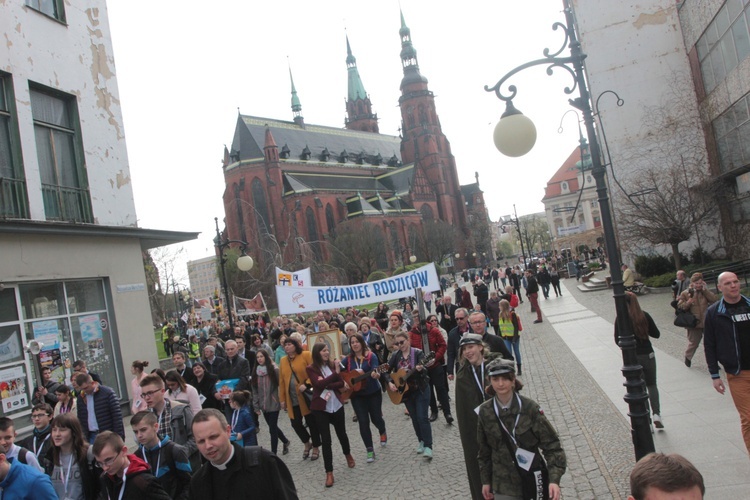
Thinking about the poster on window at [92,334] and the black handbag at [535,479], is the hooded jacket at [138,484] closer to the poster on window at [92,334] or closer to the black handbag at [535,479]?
the black handbag at [535,479]

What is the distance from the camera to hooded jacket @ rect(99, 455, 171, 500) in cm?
380

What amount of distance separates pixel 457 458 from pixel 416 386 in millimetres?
1014

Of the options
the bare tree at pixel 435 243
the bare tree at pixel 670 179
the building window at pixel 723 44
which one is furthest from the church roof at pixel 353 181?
the building window at pixel 723 44

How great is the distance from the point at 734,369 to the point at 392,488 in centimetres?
371

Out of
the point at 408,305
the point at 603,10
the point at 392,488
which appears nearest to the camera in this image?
the point at 392,488

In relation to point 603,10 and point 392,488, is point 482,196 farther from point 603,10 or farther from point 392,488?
point 392,488

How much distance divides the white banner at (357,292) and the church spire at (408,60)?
82858mm

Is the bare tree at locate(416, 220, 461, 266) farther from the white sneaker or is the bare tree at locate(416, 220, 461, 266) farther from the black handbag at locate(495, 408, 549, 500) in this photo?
the black handbag at locate(495, 408, 549, 500)

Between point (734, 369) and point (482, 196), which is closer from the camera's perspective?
point (734, 369)

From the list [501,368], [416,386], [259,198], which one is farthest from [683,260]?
[259,198]

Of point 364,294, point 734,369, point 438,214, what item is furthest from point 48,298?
point 438,214

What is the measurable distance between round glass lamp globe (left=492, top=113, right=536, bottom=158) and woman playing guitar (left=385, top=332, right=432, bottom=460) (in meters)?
3.32

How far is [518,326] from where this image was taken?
12438mm

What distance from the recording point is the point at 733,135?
22.8 metres
